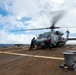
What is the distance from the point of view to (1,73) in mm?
7641

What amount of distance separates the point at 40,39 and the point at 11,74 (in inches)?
639

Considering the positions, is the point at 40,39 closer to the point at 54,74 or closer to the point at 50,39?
the point at 50,39

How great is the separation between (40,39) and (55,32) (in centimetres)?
427

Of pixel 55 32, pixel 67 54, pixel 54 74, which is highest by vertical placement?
pixel 55 32

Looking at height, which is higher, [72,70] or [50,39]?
[50,39]

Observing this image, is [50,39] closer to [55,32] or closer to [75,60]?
[55,32]

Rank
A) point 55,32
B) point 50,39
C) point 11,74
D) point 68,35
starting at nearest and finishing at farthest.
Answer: point 11,74
point 50,39
point 55,32
point 68,35

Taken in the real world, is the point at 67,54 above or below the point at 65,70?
above

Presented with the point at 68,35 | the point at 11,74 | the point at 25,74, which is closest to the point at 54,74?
the point at 25,74

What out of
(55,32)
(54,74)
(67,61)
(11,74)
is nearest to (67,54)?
(67,61)

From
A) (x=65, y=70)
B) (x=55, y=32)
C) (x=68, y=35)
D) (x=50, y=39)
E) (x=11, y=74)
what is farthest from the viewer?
(x=68, y=35)

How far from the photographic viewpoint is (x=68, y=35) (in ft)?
113

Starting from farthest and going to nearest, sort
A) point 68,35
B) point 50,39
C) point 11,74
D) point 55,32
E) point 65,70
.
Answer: point 68,35 < point 55,32 < point 50,39 < point 65,70 < point 11,74

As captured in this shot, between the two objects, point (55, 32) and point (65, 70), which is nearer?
point (65, 70)
